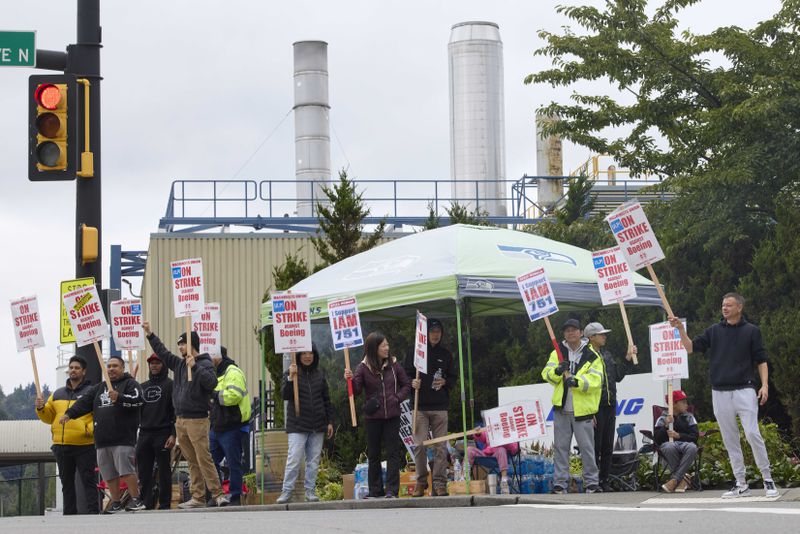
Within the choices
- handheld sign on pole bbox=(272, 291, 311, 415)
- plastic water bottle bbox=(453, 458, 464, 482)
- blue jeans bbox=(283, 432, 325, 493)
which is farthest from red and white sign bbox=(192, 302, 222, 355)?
plastic water bottle bbox=(453, 458, 464, 482)

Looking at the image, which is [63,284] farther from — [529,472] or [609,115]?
[609,115]

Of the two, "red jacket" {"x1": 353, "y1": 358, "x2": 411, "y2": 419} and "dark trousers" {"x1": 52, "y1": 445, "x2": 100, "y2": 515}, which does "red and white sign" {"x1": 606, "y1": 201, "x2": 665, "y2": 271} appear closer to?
"red jacket" {"x1": 353, "y1": 358, "x2": 411, "y2": 419}

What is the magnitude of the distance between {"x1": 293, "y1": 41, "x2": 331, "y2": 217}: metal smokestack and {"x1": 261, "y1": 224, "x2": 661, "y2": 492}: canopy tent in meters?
19.9

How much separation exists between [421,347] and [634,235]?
2.78 metres

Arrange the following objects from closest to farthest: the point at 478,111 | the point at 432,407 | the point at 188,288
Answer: the point at 432,407, the point at 188,288, the point at 478,111

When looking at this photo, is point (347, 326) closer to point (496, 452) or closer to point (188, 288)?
point (188, 288)

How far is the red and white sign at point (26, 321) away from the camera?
16922mm

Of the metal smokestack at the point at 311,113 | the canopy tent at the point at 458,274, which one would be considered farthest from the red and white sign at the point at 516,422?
the metal smokestack at the point at 311,113

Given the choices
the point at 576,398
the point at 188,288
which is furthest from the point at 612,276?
the point at 188,288

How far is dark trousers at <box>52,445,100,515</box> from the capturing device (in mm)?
15875

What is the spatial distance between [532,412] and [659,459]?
5.02 ft

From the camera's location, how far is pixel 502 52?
3878 cm

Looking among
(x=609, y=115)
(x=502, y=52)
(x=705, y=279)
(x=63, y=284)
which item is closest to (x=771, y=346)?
(x=705, y=279)

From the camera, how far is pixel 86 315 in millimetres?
15172
